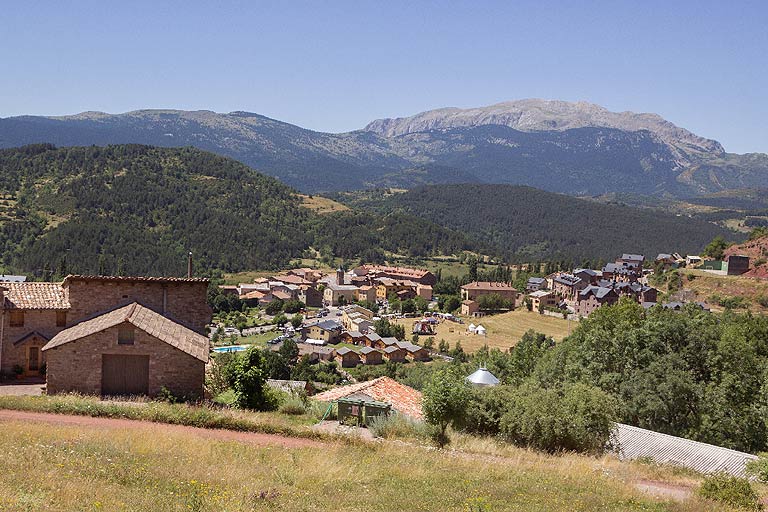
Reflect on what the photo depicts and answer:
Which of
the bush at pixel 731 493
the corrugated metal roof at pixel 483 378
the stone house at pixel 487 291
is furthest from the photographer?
the stone house at pixel 487 291

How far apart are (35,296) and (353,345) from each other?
74241mm

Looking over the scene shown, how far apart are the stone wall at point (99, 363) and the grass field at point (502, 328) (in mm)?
68271

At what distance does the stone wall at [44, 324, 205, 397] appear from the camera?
740 inches

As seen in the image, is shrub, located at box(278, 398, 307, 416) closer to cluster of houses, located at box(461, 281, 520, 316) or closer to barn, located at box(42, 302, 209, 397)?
barn, located at box(42, 302, 209, 397)

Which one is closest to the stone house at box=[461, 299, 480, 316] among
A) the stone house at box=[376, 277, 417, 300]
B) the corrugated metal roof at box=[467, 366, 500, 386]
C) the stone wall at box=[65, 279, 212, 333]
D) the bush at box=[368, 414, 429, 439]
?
the stone house at box=[376, 277, 417, 300]

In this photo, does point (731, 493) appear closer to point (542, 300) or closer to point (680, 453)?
point (680, 453)

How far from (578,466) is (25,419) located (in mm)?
11957

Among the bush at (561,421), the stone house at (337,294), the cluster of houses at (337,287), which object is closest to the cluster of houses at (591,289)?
the cluster of houses at (337,287)

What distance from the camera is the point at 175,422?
16.1 m

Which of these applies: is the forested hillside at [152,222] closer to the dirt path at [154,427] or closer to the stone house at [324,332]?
the stone house at [324,332]

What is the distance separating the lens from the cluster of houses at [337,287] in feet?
412

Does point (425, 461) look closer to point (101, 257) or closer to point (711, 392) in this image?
point (711, 392)

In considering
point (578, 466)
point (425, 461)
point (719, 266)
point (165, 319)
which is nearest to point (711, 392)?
point (578, 466)

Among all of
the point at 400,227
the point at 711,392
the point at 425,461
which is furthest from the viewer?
the point at 400,227
